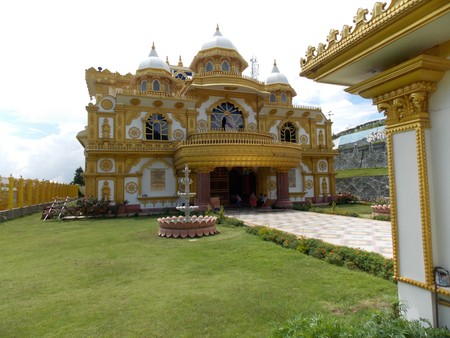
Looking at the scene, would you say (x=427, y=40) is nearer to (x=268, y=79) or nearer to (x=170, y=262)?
(x=170, y=262)

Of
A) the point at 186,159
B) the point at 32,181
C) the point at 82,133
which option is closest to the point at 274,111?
the point at 186,159

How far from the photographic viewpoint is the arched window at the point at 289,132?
23953 mm

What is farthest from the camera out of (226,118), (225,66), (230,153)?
(225,66)

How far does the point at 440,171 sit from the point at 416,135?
17.6 inches

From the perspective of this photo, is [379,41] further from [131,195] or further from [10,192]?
[10,192]

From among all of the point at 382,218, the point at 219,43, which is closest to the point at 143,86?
the point at 219,43

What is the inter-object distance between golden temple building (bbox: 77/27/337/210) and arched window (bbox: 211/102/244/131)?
7 cm

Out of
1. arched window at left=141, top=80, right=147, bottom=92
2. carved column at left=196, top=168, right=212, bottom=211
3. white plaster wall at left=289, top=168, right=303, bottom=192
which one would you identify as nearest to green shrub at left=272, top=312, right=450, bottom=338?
carved column at left=196, top=168, right=212, bottom=211

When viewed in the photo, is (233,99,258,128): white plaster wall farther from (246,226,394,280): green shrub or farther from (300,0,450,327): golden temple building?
(300,0,450,327): golden temple building

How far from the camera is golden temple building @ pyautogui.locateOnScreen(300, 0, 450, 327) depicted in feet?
9.83

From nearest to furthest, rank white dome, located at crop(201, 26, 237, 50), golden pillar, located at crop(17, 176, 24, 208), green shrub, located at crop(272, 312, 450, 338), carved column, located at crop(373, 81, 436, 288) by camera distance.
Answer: green shrub, located at crop(272, 312, 450, 338) → carved column, located at crop(373, 81, 436, 288) → golden pillar, located at crop(17, 176, 24, 208) → white dome, located at crop(201, 26, 237, 50)

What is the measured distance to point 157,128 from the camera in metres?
20.1

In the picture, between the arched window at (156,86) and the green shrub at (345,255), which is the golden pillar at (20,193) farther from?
the green shrub at (345,255)

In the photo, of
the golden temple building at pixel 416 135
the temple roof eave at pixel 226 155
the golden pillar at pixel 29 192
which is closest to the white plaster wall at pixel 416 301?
the golden temple building at pixel 416 135
